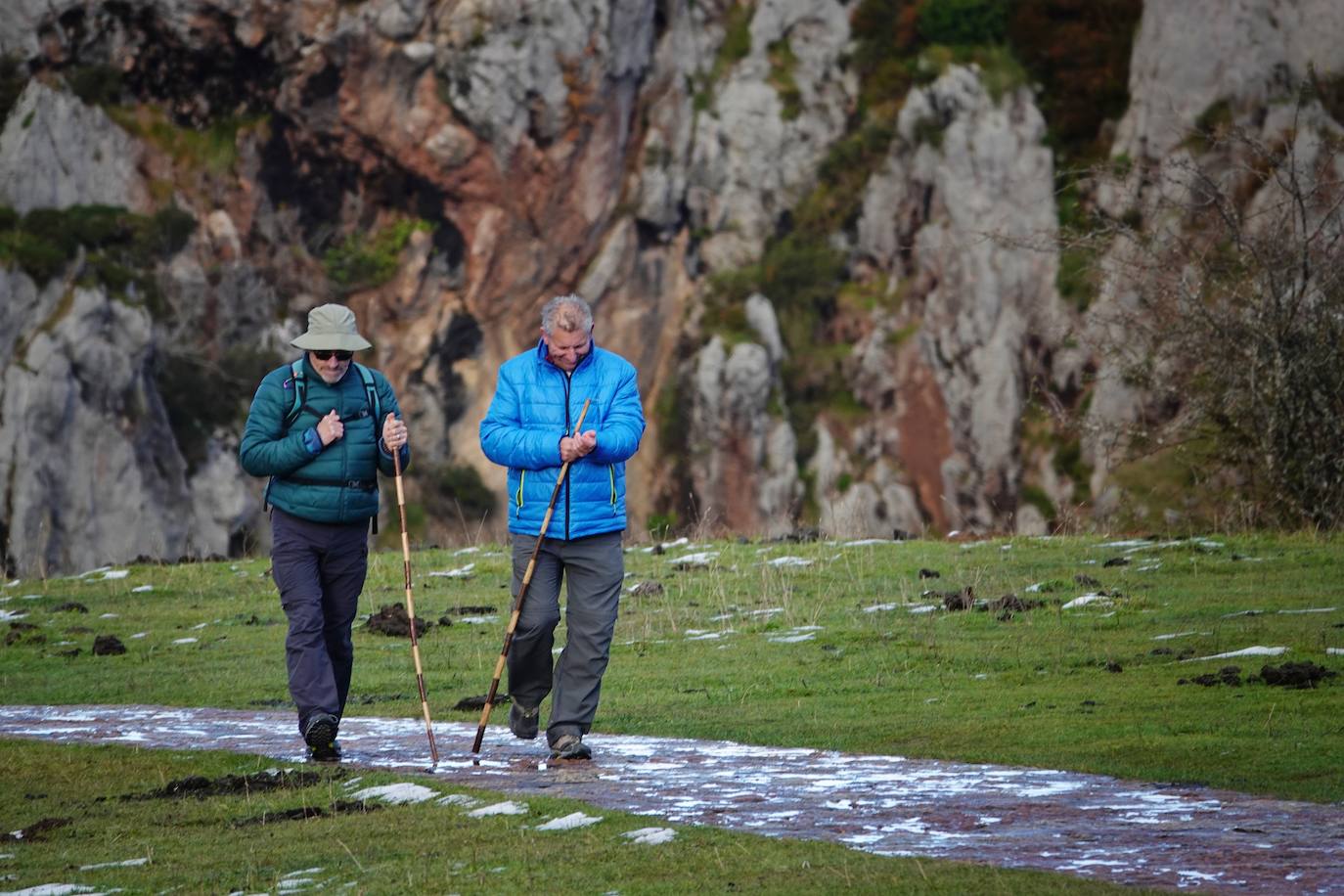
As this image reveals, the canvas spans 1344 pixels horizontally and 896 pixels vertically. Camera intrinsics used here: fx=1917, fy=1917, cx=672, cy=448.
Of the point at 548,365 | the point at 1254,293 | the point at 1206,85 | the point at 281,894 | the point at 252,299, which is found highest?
the point at 1206,85

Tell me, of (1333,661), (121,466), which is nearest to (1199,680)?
(1333,661)

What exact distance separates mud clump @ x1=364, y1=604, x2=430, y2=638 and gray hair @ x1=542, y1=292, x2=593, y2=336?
666 cm

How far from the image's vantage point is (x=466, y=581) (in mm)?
21156

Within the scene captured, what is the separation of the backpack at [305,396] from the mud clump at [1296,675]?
582cm

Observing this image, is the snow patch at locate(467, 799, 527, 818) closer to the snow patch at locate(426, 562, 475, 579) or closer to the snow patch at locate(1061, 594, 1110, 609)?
the snow patch at locate(1061, 594, 1110, 609)

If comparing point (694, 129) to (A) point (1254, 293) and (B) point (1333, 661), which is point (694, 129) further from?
(B) point (1333, 661)

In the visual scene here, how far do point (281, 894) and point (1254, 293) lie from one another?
19158mm

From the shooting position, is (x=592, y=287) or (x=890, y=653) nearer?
(x=890, y=653)

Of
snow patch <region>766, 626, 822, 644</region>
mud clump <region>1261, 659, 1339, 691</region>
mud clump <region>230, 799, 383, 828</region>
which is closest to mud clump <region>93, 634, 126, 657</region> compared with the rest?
snow patch <region>766, 626, 822, 644</region>

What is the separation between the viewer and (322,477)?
11547 millimetres

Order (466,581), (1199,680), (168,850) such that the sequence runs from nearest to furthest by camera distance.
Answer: (168,850) → (1199,680) → (466,581)

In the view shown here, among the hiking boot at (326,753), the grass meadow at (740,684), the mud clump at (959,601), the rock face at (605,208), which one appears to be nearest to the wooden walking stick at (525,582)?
the grass meadow at (740,684)

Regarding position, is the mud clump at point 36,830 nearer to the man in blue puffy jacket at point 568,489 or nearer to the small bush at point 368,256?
the man in blue puffy jacket at point 568,489

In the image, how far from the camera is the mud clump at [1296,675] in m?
12.0
